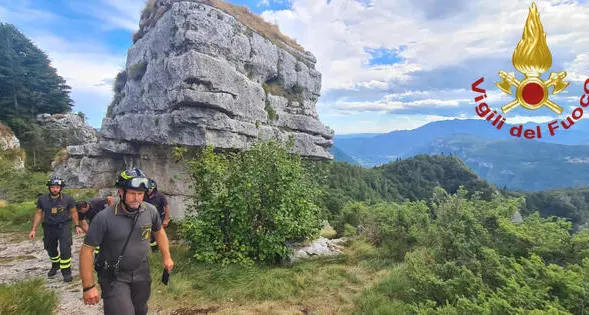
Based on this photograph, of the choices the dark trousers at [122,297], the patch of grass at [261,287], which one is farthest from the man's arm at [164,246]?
the patch of grass at [261,287]

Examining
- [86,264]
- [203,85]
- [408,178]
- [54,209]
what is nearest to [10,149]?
[203,85]

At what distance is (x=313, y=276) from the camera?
709 centimetres

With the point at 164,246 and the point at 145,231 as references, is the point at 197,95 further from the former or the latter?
the point at 145,231

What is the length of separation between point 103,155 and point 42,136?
42.3ft

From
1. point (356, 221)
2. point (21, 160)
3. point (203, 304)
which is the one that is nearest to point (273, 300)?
point (203, 304)

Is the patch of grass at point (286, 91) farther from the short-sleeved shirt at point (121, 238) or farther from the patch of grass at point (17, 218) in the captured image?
the short-sleeved shirt at point (121, 238)

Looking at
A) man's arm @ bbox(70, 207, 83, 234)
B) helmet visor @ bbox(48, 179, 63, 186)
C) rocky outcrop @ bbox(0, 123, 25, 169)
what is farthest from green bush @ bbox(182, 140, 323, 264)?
rocky outcrop @ bbox(0, 123, 25, 169)

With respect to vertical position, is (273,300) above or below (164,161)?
below

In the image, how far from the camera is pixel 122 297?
3715mm

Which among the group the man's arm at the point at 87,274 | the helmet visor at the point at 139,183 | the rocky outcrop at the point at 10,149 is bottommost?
the man's arm at the point at 87,274

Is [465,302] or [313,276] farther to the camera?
[313,276]

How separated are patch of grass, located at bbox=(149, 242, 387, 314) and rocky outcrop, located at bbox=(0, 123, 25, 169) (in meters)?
31.7

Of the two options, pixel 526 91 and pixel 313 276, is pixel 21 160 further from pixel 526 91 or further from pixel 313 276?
pixel 526 91

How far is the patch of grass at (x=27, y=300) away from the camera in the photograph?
4.02m
